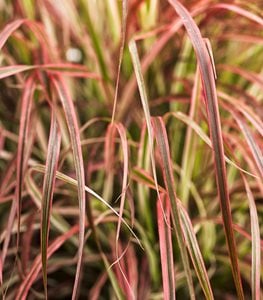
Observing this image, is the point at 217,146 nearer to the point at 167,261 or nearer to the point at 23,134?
the point at 167,261

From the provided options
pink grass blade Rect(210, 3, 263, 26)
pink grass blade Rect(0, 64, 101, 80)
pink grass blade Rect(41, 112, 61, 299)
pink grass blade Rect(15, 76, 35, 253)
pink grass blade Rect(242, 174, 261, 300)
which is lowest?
pink grass blade Rect(242, 174, 261, 300)

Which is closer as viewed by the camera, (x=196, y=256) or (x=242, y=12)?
(x=196, y=256)

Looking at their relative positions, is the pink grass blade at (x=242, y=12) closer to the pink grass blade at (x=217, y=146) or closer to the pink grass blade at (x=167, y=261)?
the pink grass blade at (x=217, y=146)

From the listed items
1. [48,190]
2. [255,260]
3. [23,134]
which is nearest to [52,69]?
[23,134]

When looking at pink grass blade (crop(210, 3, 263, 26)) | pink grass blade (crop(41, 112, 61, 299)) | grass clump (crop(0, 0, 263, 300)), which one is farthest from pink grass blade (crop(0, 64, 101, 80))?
pink grass blade (crop(210, 3, 263, 26))

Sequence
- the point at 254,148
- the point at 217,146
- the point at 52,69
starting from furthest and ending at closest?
1. the point at 52,69
2. the point at 254,148
3. the point at 217,146

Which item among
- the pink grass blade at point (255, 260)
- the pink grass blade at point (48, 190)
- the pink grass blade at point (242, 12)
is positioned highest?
the pink grass blade at point (242, 12)

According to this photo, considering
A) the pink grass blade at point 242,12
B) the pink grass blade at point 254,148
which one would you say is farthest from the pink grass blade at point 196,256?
the pink grass blade at point 242,12

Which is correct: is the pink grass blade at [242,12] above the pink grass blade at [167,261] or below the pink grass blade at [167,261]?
above

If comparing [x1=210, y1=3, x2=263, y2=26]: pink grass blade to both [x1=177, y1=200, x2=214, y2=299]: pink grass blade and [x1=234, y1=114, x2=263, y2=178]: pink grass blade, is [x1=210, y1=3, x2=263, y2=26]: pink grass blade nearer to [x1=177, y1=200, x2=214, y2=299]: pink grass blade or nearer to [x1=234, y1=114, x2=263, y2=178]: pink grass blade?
[x1=234, y1=114, x2=263, y2=178]: pink grass blade

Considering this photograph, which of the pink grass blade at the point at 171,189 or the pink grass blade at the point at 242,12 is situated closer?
the pink grass blade at the point at 171,189

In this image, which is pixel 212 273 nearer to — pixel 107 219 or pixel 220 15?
pixel 107 219
